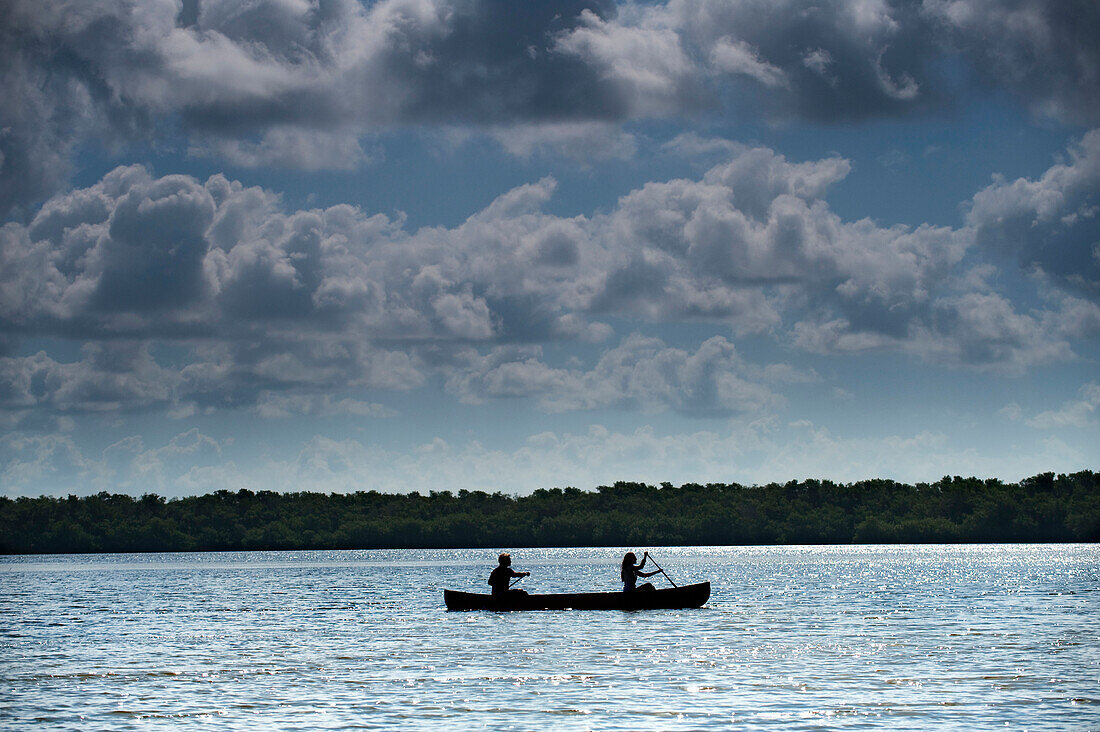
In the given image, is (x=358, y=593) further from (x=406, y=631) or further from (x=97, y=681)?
(x=97, y=681)

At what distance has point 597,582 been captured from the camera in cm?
9831

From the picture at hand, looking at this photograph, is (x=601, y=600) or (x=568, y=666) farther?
(x=601, y=600)

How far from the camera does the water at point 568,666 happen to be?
86.9ft

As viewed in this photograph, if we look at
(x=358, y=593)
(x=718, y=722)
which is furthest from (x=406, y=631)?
(x=358, y=593)

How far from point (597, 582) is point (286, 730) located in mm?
74117

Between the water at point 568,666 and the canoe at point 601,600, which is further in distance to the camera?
the canoe at point 601,600

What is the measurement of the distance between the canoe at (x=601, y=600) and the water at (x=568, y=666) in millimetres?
523

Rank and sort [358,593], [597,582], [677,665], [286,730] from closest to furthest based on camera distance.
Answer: [286,730] → [677,665] → [358,593] → [597,582]

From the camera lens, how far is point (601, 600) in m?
52.3

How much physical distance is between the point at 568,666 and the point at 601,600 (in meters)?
18.0

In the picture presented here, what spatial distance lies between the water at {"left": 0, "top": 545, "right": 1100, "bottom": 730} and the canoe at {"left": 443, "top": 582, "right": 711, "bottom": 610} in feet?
1.72

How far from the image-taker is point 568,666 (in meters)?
34.4

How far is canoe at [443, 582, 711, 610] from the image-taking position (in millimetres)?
52188

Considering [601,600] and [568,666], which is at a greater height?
[601,600]
